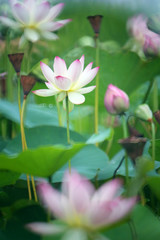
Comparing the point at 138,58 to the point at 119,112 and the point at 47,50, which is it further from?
the point at 47,50

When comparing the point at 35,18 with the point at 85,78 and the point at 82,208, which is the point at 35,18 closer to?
the point at 85,78

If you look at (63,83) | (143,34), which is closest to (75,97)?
(63,83)

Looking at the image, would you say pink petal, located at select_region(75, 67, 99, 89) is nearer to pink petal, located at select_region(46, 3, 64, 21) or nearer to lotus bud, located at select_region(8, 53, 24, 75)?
lotus bud, located at select_region(8, 53, 24, 75)

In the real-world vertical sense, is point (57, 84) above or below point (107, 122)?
above

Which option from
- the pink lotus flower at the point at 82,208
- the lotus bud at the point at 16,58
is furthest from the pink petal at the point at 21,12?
the pink lotus flower at the point at 82,208

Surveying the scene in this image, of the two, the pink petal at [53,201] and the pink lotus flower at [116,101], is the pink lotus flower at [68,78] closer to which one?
the pink lotus flower at [116,101]

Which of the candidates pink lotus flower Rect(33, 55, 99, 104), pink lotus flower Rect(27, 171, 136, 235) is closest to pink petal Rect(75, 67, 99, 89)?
pink lotus flower Rect(33, 55, 99, 104)

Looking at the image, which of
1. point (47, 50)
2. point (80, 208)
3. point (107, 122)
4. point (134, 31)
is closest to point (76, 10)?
point (47, 50)
